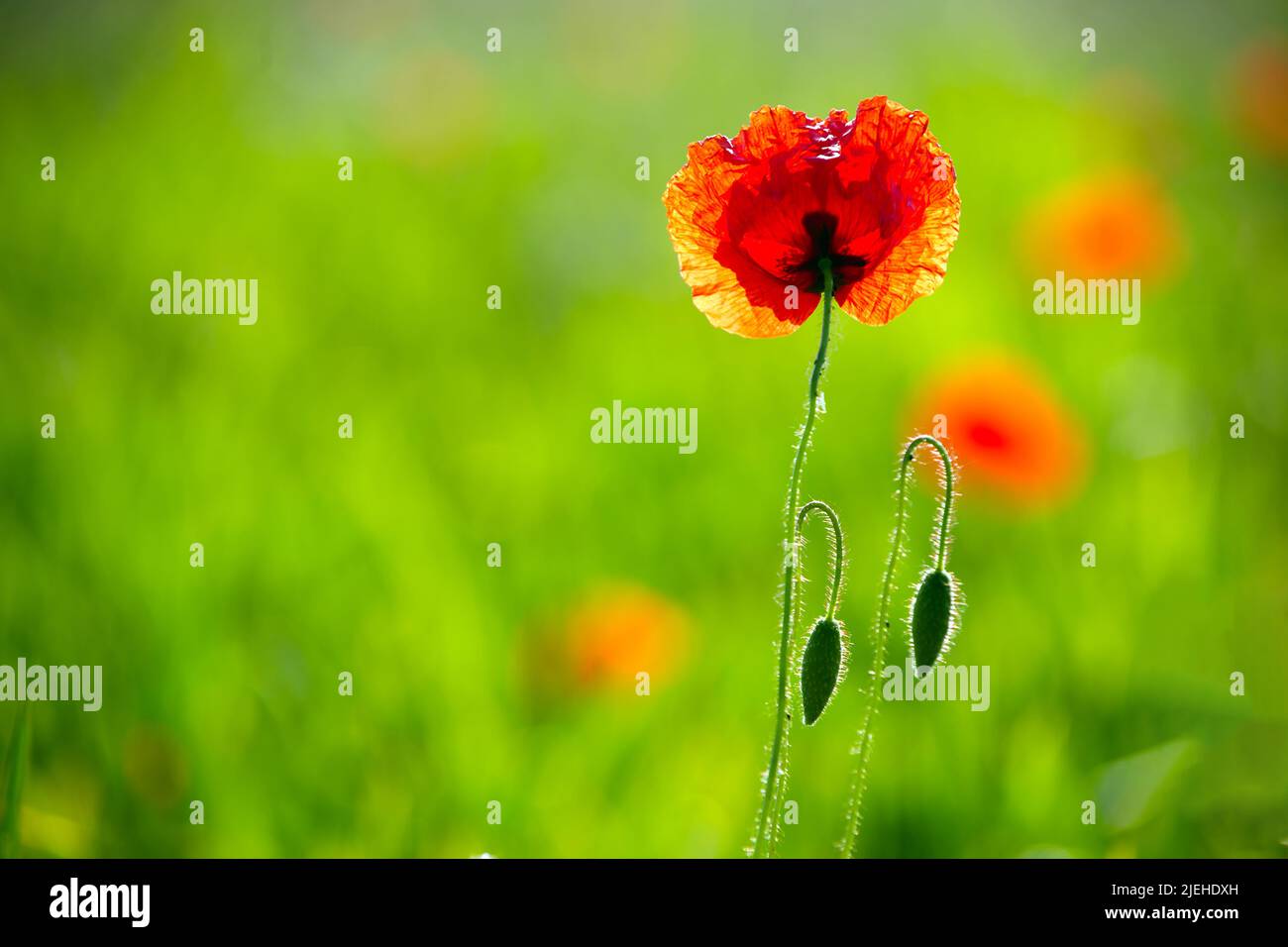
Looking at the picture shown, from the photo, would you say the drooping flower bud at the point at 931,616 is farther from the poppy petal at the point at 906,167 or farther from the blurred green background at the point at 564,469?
the blurred green background at the point at 564,469

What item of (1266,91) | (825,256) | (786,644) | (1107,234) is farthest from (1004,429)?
(1266,91)

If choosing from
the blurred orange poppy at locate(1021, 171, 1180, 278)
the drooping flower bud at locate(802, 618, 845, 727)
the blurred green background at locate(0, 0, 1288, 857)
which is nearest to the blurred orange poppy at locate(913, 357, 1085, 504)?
the blurred green background at locate(0, 0, 1288, 857)

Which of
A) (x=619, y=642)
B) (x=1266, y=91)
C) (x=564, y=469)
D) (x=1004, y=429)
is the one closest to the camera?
(x=619, y=642)

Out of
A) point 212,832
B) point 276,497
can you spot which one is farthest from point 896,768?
point 276,497

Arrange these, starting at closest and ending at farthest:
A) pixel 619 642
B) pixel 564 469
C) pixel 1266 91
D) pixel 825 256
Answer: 1. pixel 825 256
2. pixel 619 642
3. pixel 564 469
4. pixel 1266 91

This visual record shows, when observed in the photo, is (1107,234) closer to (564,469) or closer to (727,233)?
(564,469)

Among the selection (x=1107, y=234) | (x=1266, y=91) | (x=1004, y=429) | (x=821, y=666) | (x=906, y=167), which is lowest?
(x=821, y=666)
